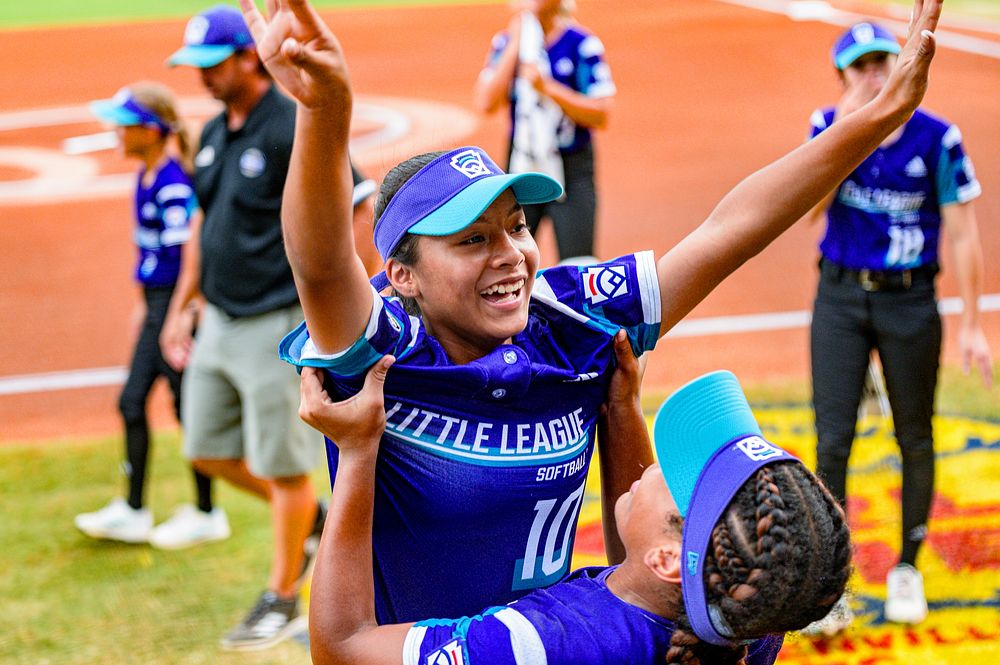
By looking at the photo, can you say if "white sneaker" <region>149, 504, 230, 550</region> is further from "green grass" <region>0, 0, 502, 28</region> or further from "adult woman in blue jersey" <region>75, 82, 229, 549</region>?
"green grass" <region>0, 0, 502, 28</region>

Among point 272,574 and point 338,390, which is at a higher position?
point 338,390

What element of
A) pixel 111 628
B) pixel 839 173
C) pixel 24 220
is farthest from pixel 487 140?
pixel 839 173

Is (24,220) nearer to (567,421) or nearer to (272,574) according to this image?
(272,574)

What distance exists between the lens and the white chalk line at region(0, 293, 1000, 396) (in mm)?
8547

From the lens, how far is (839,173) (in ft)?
8.09

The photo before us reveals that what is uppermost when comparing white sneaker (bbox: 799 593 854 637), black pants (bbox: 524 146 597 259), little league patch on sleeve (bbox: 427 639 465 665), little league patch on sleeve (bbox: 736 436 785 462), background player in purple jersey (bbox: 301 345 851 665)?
little league patch on sleeve (bbox: 736 436 785 462)

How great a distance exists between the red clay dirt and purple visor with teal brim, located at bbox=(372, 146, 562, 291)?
62 centimetres

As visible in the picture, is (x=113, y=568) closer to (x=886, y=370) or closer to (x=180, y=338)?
(x=180, y=338)

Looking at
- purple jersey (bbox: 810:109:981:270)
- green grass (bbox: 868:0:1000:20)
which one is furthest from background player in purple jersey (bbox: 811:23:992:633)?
green grass (bbox: 868:0:1000:20)

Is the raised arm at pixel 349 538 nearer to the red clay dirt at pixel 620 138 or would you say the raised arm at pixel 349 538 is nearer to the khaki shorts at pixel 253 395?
the red clay dirt at pixel 620 138

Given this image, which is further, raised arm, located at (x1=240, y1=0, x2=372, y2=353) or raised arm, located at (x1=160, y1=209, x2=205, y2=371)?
raised arm, located at (x1=160, y1=209, x2=205, y2=371)

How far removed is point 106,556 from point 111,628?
0.78 m

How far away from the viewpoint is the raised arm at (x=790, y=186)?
2.42 metres

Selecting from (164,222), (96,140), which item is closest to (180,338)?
(164,222)
